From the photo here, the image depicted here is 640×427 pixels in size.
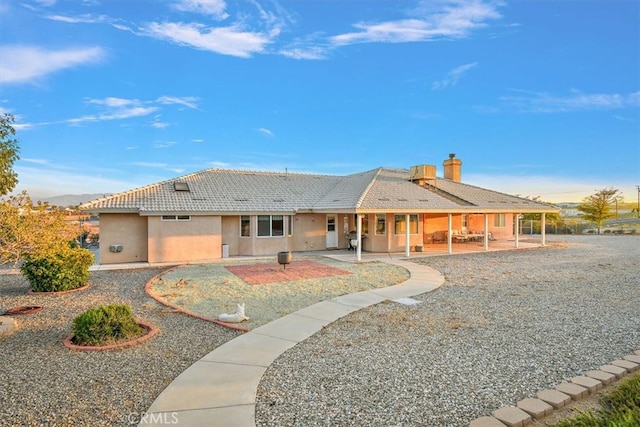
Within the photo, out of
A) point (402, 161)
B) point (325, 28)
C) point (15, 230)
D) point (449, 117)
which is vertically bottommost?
point (15, 230)

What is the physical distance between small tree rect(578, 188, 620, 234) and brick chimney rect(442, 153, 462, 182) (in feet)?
56.8

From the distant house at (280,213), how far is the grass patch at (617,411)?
12.1 m

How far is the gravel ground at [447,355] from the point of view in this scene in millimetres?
4156

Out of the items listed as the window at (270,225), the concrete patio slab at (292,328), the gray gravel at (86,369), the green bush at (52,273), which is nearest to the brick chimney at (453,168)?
the window at (270,225)

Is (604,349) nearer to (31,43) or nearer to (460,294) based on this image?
(460,294)

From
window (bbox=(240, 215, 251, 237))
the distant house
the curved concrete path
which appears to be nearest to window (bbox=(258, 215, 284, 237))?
the distant house

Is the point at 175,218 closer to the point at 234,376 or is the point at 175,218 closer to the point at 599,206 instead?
the point at 234,376

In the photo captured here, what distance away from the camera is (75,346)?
6062mm

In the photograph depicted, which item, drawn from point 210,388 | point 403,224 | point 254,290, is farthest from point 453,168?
point 210,388

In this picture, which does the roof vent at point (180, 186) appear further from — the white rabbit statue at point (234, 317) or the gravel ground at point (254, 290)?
the white rabbit statue at point (234, 317)

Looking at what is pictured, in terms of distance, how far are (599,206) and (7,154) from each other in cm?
4491

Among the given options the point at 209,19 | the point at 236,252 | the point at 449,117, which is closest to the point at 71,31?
the point at 209,19

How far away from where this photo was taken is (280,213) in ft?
64.3

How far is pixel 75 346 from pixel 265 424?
4351mm
